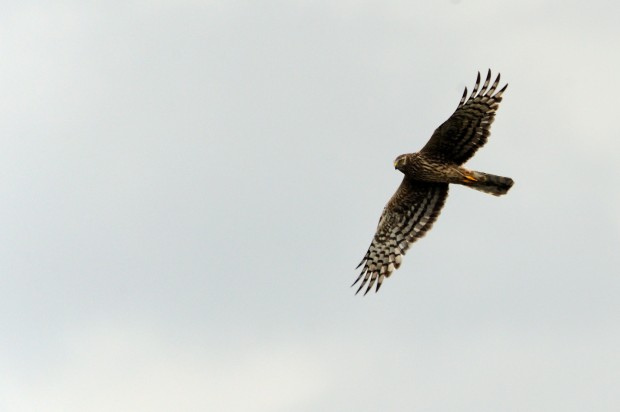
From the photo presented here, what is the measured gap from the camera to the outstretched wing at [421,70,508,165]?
26.6 m

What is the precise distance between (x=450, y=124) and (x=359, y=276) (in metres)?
4.00

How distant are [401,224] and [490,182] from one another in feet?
8.09

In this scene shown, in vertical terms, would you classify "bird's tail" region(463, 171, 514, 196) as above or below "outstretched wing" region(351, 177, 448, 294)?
below

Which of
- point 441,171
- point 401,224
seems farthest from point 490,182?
point 401,224

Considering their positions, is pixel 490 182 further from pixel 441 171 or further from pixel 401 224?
pixel 401 224

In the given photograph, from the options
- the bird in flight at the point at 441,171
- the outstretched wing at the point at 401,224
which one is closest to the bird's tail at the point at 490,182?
the bird in flight at the point at 441,171

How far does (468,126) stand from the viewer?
2667cm

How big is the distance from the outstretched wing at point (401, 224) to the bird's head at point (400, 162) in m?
0.77

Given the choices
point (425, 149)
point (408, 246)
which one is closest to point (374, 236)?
point (408, 246)

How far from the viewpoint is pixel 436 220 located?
92.5 feet

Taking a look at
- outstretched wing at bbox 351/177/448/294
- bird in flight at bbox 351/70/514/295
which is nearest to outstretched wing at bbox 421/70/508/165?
bird in flight at bbox 351/70/514/295

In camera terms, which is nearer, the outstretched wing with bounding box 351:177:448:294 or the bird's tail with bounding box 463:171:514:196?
the bird's tail with bounding box 463:171:514:196

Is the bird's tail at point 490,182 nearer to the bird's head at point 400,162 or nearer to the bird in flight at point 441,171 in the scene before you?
the bird in flight at point 441,171

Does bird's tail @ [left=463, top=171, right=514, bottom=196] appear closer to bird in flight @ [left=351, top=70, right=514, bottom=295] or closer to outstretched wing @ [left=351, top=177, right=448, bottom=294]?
bird in flight @ [left=351, top=70, right=514, bottom=295]
